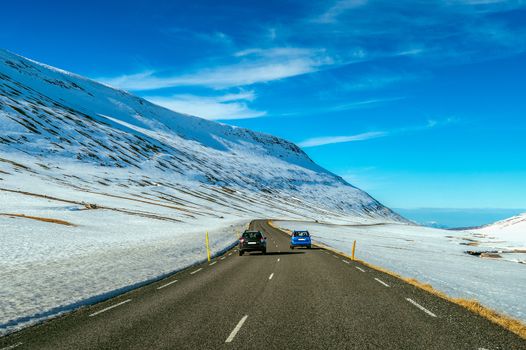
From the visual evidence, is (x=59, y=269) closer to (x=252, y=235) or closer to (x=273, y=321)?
(x=273, y=321)

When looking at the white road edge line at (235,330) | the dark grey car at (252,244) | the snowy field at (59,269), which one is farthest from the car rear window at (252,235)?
the white road edge line at (235,330)

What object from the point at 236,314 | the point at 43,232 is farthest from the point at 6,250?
the point at 236,314

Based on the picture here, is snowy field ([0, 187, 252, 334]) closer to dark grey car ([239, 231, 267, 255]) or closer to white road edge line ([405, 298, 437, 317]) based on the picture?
dark grey car ([239, 231, 267, 255])

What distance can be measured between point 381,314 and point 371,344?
2.87 meters

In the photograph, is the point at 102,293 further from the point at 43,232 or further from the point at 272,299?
the point at 43,232

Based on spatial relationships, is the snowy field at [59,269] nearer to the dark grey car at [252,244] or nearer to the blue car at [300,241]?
the dark grey car at [252,244]

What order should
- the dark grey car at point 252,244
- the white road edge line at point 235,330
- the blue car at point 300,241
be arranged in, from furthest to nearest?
the blue car at point 300,241
the dark grey car at point 252,244
the white road edge line at point 235,330

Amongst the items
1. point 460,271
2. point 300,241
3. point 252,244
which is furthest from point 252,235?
point 460,271

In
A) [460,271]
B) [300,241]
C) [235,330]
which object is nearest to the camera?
[235,330]

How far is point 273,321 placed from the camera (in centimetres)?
1028

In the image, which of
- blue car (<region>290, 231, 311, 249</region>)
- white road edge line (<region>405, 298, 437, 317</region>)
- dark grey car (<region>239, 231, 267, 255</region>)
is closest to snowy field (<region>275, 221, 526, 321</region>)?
white road edge line (<region>405, 298, 437, 317</region>)

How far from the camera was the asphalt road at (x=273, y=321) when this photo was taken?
852 cm

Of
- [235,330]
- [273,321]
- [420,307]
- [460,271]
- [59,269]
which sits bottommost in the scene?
[59,269]

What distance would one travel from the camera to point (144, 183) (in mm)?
166875
